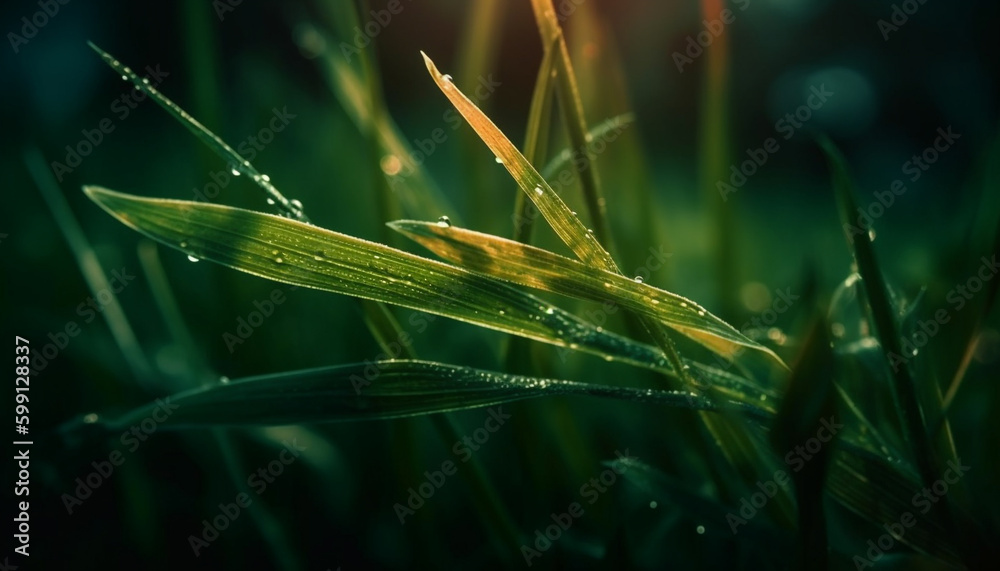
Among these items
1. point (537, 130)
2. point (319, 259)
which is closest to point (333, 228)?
point (537, 130)

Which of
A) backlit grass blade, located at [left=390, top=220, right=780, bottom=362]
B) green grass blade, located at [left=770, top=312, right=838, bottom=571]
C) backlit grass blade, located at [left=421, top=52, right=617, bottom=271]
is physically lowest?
green grass blade, located at [left=770, top=312, right=838, bottom=571]

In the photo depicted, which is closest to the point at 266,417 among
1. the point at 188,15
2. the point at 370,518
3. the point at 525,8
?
the point at 370,518

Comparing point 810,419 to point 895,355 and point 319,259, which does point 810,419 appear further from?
point 319,259

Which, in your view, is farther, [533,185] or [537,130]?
[537,130]

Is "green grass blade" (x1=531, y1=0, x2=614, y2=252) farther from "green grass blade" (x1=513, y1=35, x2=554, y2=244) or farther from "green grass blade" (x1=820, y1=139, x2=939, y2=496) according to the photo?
"green grass blade" (x1=820, y1=139, x2=939, y2=496)

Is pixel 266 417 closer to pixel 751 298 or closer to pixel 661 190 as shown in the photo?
pixel 751 298

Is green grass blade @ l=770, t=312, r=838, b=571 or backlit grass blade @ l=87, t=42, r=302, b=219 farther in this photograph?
backlit grass blade @ l=87, t=42, r=302, b=219

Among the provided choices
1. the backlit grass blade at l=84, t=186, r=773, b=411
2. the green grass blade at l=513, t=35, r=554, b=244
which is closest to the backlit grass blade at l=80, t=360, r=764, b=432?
the backlit grass blade at l=84, t=186, r=773, b=411
